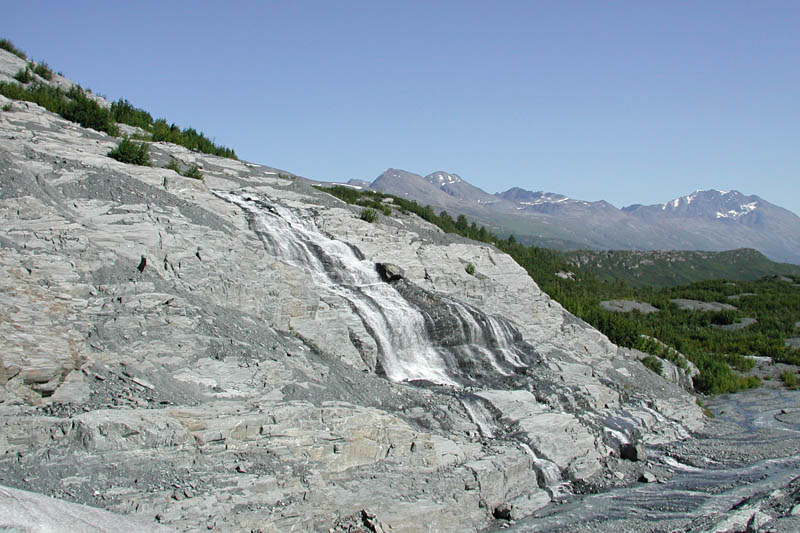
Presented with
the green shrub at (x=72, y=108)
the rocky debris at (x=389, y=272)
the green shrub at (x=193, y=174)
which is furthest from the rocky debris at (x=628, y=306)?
the green shrub at (x=72, y=108)

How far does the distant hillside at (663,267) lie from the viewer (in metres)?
152

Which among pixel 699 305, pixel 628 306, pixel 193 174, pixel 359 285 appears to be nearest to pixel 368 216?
pixel 359 285

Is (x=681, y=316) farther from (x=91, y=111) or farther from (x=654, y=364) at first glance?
(x=91, y=111)

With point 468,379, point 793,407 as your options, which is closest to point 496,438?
point 468,379

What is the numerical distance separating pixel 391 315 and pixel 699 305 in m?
76.6

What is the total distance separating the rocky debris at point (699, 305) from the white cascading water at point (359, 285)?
2744 inches

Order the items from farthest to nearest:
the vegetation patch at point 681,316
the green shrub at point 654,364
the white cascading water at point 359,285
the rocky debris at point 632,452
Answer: the vegetation patch at point 681,316 < the green shrub at point 654,364 < the white cascading water at point 359,285 < the rocky debris at point 632,452

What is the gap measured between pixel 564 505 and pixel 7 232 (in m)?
17.4

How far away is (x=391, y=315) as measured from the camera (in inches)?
954

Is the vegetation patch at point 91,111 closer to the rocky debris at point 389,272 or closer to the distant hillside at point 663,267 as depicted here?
the rocky debris at point 389,272

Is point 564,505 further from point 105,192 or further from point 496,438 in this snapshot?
point 105,192

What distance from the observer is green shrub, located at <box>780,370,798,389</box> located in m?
43.0

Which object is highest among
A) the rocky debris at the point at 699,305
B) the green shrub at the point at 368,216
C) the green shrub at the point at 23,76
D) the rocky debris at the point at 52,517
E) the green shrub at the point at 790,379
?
the green shrub at the point at 23,76

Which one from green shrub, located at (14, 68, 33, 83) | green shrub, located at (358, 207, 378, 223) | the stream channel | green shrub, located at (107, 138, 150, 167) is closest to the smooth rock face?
green shrub, located at (107, 138, 150, 167)
